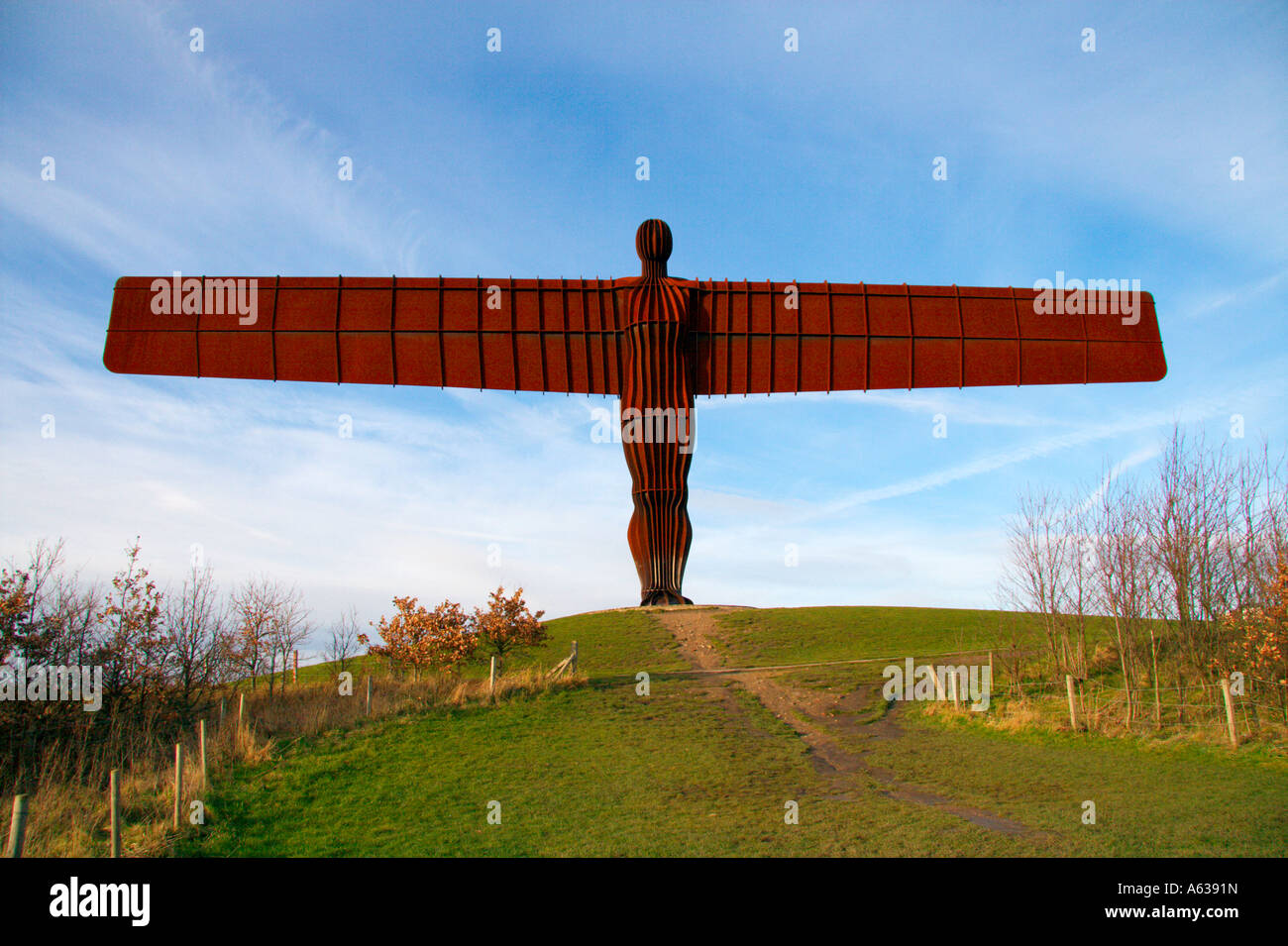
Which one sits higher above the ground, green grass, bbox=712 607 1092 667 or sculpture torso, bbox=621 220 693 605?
sculpture torso, bbox=621 220 693 605

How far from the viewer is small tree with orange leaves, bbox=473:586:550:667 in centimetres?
2130

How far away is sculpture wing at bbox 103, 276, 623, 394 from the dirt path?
8833mm

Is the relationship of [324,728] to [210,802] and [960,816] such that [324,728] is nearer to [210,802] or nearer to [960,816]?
[210,802]

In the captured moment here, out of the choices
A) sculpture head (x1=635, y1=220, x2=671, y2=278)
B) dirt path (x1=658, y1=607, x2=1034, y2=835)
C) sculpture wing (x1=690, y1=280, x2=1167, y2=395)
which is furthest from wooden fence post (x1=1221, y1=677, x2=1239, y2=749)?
sculpture head (x1=635, y1=220, x2=671, y2=278)

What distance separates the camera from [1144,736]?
51.2 ft

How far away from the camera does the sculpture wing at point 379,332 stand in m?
21.3

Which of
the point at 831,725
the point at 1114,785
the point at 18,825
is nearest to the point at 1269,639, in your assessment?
the point at 1114,785

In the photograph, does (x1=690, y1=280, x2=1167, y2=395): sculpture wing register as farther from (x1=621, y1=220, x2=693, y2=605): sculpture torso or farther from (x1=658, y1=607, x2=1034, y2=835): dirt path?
(x1=658, y1=607, x2=1034, y2=835): dirt path

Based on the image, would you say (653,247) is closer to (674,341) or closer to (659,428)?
(674,341)

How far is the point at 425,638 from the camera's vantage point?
20.9 metres

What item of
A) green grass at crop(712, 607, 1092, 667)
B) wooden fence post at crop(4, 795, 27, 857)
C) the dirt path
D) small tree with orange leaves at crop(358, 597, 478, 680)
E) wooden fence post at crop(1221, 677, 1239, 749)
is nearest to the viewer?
wooden fence post at crop(4, 795, 27, 857)

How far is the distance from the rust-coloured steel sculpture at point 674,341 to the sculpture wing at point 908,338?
4 cm
